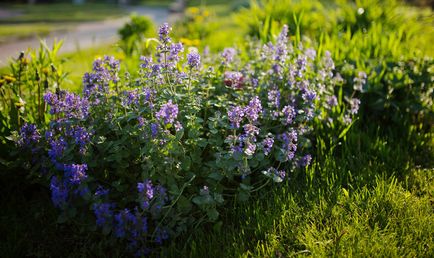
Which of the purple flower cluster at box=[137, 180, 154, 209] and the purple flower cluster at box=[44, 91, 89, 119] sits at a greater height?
the purple flower cluster at box=[44, 91, 89, 119]

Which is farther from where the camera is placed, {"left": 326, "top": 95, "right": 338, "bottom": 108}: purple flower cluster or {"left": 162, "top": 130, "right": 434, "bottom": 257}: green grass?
{"left": 326, "top": 95, "right": 338, "bottom": 108}: purple flower cluster

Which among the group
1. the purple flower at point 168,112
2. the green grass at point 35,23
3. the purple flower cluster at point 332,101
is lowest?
the green grass at point 35,23

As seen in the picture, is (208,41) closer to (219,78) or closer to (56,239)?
(219,78)

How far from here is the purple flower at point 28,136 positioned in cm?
241

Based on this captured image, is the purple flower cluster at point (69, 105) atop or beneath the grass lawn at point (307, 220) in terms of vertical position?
atop

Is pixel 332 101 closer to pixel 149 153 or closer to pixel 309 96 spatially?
pixel 309 96

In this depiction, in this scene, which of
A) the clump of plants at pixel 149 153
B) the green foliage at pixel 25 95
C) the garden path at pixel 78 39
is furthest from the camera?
the garden path at pixel 78 39

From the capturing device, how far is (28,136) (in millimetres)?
2426

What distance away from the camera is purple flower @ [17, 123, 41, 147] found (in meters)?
2.41

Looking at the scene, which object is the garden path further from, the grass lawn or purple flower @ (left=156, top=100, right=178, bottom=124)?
purple flower @ (left=156, top=100, right=178, bottom=124)

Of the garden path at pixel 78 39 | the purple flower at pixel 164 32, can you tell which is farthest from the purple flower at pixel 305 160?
the garden path at pixel 78 39

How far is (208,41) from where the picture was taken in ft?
20.4

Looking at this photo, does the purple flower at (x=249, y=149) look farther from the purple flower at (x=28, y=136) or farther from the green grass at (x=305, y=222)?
the purple flower at (x=28, y=136)

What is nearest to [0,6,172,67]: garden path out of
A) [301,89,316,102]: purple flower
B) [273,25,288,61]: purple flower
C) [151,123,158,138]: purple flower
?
[273,25,288,61]: purple flower
